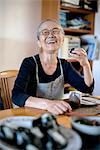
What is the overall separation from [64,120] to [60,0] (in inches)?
76.2

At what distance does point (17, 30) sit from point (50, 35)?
113cm

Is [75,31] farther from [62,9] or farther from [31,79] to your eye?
[31,79]

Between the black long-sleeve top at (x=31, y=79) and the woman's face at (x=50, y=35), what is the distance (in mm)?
108

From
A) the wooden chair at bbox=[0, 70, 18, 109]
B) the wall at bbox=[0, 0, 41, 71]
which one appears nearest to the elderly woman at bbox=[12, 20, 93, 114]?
the wooden chair at bbox=[0, 70, 18, 109]

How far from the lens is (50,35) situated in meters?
1.67

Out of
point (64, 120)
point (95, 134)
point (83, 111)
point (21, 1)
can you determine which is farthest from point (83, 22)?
point (95, 134)

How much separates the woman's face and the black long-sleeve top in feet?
0.36

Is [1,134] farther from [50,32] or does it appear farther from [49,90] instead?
[50,32]

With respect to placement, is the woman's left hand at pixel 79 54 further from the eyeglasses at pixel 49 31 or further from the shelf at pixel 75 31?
the shelf at pixel 75 31

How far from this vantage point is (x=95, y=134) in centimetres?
72

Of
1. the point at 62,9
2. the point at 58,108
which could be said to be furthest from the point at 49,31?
the point at 62,9

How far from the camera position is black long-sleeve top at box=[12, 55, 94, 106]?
4.89 feet

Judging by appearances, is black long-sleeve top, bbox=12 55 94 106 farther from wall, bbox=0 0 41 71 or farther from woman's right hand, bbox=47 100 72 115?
wall, bbox=0 0 41 71

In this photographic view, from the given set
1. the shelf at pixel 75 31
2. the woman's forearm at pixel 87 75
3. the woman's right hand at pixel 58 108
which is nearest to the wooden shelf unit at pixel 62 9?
the shelf at pixel 75 31
